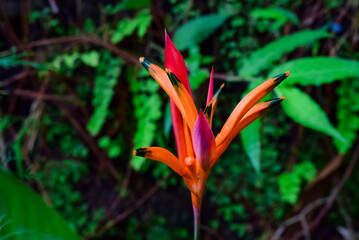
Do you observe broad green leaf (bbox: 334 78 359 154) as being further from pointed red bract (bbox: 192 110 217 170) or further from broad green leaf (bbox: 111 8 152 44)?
pointed red bract (bbox: 192 110 217 170)

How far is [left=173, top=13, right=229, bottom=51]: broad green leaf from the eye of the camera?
3.51ft

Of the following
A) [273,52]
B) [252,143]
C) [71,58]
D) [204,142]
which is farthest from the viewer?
[71,58]

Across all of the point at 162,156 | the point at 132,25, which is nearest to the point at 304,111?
the point at 162,156

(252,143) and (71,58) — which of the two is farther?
(71,58)

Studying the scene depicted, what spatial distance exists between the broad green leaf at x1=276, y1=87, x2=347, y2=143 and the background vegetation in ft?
0.51

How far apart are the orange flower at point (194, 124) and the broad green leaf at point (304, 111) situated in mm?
421

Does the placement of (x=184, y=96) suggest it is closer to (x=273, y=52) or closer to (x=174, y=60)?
(x=174, y=60)

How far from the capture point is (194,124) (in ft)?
1.02

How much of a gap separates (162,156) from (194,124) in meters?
0.05

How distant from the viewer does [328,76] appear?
71 cm

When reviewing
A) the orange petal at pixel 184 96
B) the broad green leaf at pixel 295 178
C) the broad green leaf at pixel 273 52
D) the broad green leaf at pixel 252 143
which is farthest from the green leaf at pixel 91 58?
the orange petal at pixel 184 96

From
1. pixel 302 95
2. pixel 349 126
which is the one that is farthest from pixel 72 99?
pixel 349 126

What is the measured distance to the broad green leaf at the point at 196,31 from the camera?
3.51 ft

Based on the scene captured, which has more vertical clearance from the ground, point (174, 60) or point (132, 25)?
point (132, 25)
